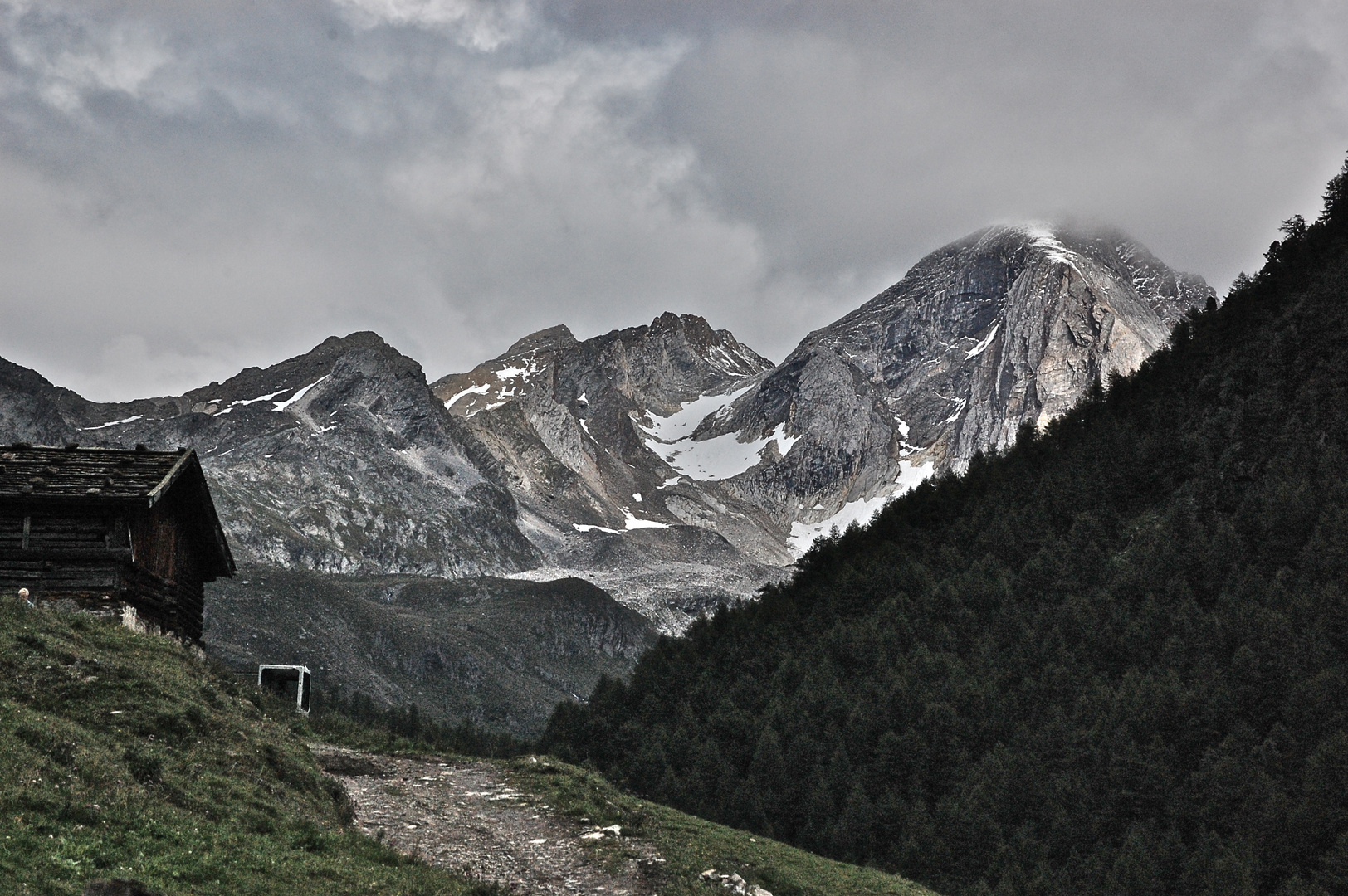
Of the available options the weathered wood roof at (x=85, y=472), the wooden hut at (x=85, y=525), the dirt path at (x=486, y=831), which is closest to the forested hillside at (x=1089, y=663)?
the dirt path at (x=486, y=831)

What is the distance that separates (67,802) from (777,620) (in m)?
72.9

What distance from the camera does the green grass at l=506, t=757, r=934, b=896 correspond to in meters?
28.3

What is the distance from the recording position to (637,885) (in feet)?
83.6

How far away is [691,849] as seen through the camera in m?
30.6

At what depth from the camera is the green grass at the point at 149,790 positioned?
52.1 ft

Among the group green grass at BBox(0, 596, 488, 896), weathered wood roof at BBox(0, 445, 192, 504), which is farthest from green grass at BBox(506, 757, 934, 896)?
weathered wood roof at BBox(0, 445, 192, 504)

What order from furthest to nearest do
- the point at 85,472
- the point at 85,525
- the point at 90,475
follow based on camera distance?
the point at 85,472
the point at 90,475
the point at 85,525

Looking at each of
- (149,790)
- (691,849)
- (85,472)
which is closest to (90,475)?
(85,472)

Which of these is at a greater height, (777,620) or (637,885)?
(777,620)

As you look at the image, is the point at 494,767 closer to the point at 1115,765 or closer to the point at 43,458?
the point at 43,458

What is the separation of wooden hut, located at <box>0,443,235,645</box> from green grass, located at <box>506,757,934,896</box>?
1329 cm

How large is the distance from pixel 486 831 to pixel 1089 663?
150 ft

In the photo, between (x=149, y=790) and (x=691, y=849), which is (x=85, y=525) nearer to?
(x=149, y=790)

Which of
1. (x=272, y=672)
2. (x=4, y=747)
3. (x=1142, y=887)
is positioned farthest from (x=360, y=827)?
(x=1142, y=887)
